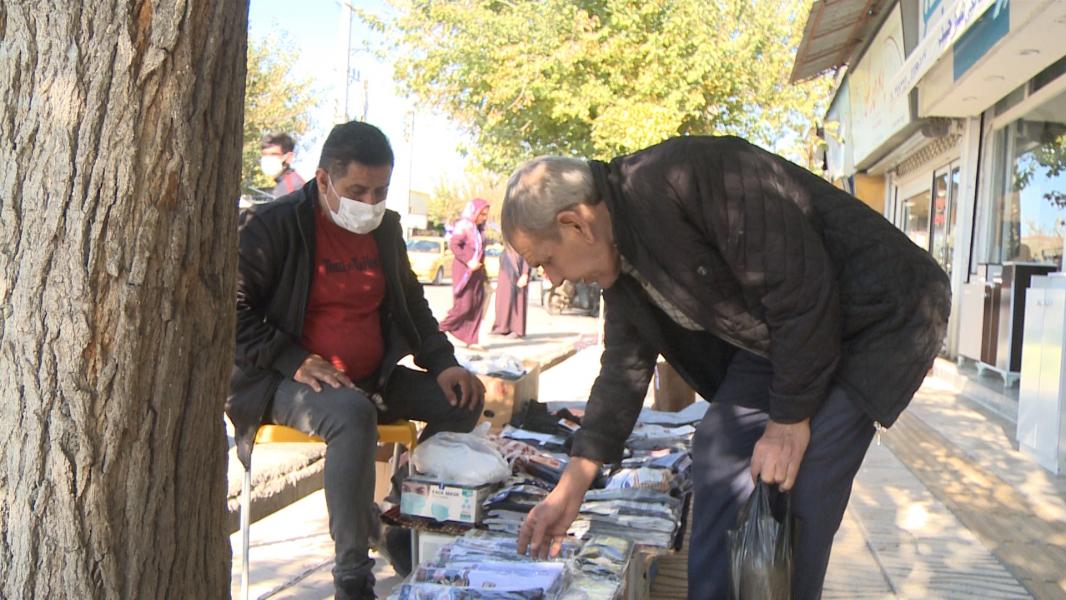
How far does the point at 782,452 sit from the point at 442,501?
140 cm

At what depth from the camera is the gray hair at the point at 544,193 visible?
2.24m

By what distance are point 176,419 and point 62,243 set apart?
1.30 ft

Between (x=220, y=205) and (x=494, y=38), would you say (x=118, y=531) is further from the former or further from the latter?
(x=494, y=38)

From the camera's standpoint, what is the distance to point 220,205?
1886 mm

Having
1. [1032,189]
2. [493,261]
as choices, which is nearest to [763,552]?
[1032,189]

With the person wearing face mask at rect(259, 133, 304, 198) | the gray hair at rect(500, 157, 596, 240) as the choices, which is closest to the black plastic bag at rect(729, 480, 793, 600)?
the gray hair at rect(500, 157, 596, 240)

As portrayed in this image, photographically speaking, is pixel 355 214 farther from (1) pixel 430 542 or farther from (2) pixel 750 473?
(2) pixel 750 473

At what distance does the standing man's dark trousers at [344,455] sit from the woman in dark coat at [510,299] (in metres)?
9.51

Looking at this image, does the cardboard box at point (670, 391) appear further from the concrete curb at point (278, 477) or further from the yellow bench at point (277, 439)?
the yellow bench at point (277, 439)

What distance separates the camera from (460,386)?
3.85m

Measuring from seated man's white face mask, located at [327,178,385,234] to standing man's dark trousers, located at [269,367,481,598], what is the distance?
2.11 feet

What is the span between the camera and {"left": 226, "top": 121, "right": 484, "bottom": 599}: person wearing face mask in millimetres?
3184

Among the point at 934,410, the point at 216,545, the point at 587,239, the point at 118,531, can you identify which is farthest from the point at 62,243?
the point at 934,410

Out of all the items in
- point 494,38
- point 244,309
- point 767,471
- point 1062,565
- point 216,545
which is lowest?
point 1062,565
